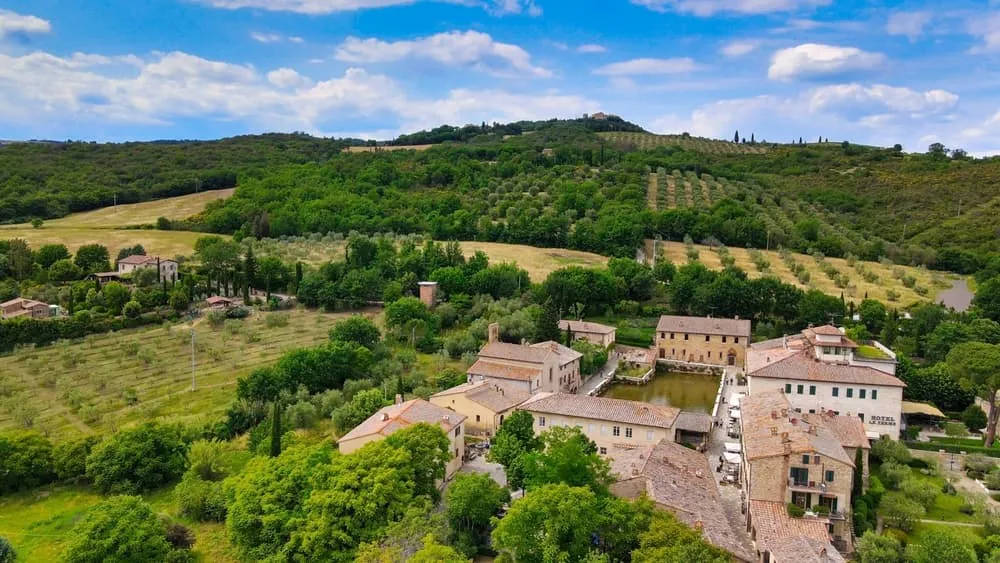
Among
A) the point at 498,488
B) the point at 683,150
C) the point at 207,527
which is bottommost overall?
the point at 207,527

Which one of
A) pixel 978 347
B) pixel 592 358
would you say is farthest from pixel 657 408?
pixel 978 347

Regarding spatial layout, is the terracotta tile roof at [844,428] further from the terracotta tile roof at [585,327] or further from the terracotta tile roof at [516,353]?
the terracotta tile roof at [585,327]

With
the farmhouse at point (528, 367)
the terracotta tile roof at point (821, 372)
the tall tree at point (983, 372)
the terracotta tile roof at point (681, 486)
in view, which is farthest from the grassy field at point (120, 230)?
the tall tree at point (983, 372)

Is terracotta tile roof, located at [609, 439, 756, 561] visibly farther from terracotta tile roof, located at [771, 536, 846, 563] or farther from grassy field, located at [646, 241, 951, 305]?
grassy field, located at [646, 241, 951, 305]

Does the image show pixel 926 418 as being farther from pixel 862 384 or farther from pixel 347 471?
pixel 347 471

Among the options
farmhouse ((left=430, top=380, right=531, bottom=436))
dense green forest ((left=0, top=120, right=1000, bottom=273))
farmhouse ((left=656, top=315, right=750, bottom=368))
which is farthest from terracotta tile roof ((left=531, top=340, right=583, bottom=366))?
dense green forest ((left=0, top=120, right=1000, bottom=273))
